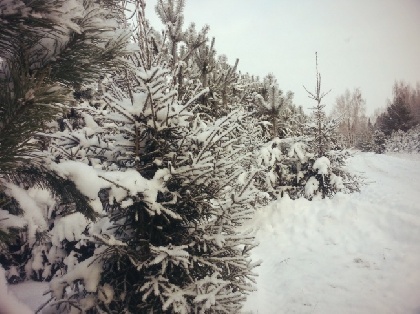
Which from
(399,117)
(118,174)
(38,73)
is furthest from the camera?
(399,117)

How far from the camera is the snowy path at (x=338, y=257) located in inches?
200

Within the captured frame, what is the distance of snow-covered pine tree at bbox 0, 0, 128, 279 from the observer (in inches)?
58.0

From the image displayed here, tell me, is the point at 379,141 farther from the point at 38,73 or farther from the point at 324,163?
the point at 38,73

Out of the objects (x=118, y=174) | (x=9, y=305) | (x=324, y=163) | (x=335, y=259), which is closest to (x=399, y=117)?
(x=324, y=163)

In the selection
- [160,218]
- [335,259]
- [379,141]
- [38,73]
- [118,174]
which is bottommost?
[335,259]

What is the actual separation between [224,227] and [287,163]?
9.03m

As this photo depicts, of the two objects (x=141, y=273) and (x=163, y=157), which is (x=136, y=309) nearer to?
(x=141, y=273)

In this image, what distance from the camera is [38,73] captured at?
189cm

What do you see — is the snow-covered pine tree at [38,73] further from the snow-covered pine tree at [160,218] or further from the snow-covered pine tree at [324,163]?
the snow-covered pine tree at [324,163]

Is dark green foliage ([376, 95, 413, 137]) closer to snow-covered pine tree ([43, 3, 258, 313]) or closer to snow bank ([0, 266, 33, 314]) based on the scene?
snow-covered pine tree ([43, 3, 258, 313])

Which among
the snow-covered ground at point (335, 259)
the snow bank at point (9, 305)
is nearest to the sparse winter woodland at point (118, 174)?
the snow bank at point (9, 305)

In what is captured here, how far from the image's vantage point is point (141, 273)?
3016 millimetres

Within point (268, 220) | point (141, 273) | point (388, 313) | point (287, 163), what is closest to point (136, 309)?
point (141, 273)

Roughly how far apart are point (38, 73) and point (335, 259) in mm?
6907
